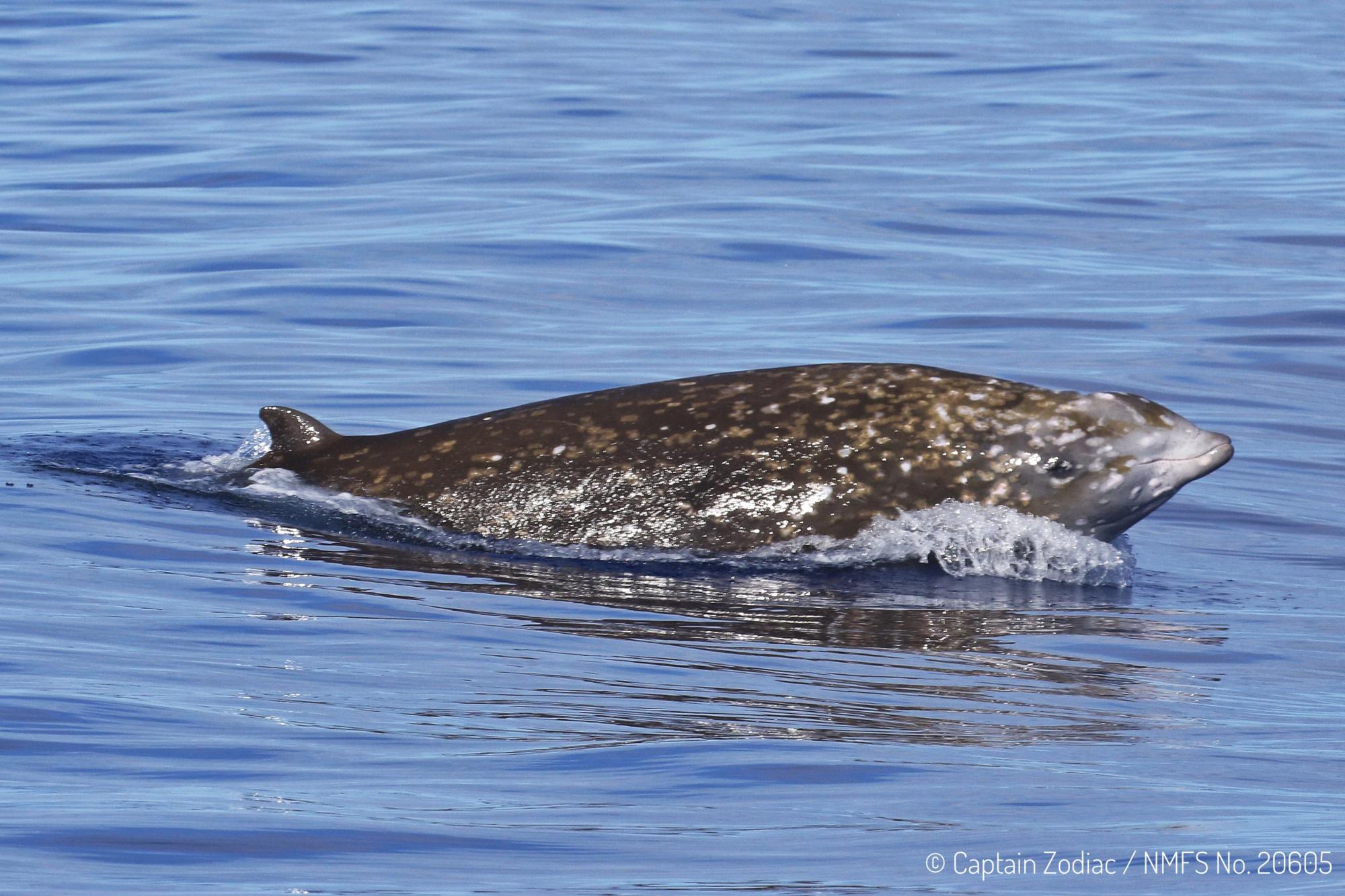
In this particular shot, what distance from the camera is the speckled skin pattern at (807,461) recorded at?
36.5 feet

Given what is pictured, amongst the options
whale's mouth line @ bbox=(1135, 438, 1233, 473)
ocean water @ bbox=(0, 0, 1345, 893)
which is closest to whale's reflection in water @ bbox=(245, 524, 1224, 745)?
ocean water @ bbox=(0, 0, 1345, 893)

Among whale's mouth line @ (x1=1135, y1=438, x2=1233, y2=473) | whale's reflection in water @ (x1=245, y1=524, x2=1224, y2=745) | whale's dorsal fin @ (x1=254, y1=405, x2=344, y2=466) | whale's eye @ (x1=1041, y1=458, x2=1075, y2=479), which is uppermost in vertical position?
→ whale's mouth line @ (x1=1135, y1=438, x2=1233, y2=473)

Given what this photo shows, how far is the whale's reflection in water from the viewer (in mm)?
7820

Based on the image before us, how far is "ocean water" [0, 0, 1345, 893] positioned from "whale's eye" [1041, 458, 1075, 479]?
0.62m

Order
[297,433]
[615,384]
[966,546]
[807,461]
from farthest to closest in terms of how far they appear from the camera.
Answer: [615,384] < [297,433] < [807,461] < [966,546]

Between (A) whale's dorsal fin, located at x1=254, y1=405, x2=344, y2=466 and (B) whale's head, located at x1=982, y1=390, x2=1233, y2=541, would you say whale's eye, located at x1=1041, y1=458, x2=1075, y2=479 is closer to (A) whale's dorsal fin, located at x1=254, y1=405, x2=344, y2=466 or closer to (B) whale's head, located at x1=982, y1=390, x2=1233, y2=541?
(B) whale's head, located at x1=982, y1=390, x2=1233, y2=541

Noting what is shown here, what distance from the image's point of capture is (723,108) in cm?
3300

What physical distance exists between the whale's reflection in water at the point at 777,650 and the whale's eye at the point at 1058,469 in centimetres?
58

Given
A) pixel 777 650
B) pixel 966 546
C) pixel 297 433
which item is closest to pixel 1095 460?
pixel 966 546

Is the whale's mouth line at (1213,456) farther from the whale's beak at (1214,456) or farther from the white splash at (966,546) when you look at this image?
the white splash at (966,546)

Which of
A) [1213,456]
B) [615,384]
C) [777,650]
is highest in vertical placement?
[1213,456]

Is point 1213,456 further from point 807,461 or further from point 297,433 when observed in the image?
point 297,433

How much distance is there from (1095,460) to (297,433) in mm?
4208

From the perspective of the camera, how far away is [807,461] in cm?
1120
